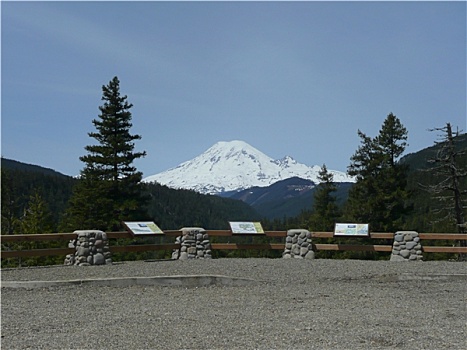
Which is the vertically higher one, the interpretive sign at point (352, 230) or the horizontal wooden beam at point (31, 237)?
the interpretive sign at point (352, 230)

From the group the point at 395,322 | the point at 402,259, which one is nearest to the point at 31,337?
the point at 395,322

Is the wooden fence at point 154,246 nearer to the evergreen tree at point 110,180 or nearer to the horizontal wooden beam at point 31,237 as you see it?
the horizontal wooden beam at point 31,237

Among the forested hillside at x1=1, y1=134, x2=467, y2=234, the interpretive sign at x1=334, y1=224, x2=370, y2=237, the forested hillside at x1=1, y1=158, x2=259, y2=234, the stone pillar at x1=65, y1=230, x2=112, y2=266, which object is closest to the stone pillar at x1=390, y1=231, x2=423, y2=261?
the interpretive sign at x1=334, y1=224, x2=370, y2=237

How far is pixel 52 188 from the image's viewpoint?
336 feet

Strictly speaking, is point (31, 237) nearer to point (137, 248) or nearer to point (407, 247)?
point (137, 248)

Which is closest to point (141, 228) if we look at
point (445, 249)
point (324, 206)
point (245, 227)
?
point (245, 227)

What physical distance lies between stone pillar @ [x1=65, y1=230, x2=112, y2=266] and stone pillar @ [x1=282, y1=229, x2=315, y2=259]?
6.88m

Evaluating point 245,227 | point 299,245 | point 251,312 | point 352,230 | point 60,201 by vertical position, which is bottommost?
point 251,312

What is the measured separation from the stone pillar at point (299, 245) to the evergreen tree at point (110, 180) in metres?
16.2

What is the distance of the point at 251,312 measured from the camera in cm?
900

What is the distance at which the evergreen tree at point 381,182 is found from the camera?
3697 cm

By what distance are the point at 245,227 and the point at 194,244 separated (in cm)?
251

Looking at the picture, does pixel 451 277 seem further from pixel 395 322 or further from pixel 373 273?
pixel 395 322

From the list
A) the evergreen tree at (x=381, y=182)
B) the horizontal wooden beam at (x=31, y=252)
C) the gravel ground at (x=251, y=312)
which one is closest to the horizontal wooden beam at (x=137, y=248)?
the horizontal wooden beam at (x=31, y=252)
